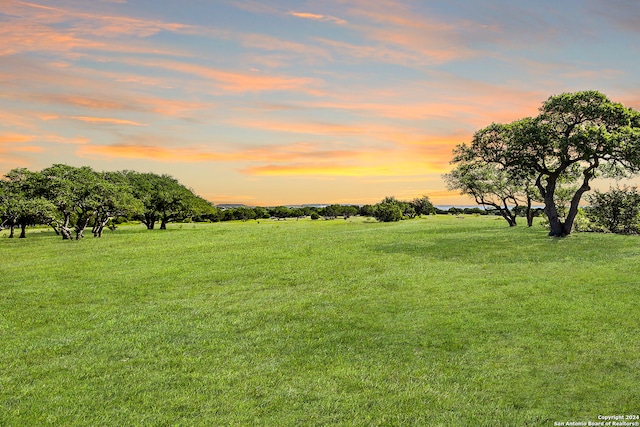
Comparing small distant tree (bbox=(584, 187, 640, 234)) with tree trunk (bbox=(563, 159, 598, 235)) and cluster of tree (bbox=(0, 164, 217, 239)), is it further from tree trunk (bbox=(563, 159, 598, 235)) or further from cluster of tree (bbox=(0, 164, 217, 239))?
cluster of tree (bbox=(0, 164, 217, 239))

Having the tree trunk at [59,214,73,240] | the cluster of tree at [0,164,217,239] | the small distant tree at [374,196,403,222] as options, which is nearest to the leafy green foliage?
the small distant tree at [374,196,403,222]

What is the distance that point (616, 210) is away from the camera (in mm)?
43125

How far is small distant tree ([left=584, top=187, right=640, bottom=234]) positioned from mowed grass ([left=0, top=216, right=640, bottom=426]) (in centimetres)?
2427

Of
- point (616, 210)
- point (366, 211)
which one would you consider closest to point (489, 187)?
point (616, 210)

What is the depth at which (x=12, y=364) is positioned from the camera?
10.4 meters

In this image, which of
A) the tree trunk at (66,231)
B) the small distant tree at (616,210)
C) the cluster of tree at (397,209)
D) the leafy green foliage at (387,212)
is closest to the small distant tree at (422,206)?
the cluster of tree at (397,209)

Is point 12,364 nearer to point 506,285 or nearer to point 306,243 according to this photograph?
point 506,285

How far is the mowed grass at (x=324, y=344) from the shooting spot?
26.2 feet

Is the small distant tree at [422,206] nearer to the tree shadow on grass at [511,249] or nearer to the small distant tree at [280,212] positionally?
the small distant tree at [280,212]

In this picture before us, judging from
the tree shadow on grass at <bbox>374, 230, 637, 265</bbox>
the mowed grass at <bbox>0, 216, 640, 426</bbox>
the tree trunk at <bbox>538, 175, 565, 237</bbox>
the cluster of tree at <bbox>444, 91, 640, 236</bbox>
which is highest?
the cluster of tree at <bbox>444, 91, 640, 236</bbox>

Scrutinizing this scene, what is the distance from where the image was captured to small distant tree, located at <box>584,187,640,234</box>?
138ft

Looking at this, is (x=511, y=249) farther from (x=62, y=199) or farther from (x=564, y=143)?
(x=62, y=199)

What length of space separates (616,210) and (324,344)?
150 ft

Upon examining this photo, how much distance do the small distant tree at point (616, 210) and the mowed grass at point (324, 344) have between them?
955 inches
